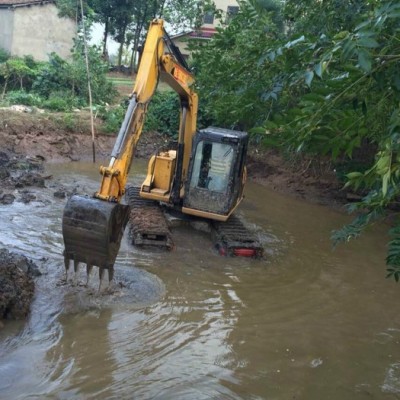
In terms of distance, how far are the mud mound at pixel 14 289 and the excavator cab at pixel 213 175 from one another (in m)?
4.03

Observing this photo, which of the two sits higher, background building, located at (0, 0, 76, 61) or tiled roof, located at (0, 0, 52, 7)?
tiled roof, located at (0, 0, 52, 7)

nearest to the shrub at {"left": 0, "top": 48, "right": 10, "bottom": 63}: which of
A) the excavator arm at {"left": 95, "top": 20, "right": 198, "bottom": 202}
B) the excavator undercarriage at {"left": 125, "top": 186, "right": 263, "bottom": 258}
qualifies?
the excavator undercarriage at {"left": 125, "top": 186, "right": 263, "bottom": 258}

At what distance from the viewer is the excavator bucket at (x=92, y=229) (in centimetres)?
623

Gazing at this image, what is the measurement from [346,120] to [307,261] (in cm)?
764

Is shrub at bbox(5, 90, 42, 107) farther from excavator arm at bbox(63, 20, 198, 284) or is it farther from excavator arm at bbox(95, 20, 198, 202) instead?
excavator arm at bbox(63, 20, 198, 284)

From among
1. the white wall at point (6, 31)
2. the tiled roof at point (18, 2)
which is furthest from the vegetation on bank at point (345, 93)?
the white wall at point (6, 31)

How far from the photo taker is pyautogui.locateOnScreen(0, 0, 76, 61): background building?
2938 cm

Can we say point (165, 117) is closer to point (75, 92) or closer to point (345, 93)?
point (75, 92)

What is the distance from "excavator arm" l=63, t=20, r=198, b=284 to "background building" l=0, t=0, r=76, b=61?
24158mm

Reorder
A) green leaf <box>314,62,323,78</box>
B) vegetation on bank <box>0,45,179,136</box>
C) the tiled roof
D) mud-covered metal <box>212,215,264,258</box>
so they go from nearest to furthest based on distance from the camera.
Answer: green leaf <box>314,62,323,78</box> → mud-covered metal <box>212,215,264,258</box> → vegetation on bank <box>0,45,179,136</box> → the tiled roof

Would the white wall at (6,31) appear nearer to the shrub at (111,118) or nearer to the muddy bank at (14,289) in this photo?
the shrub at (111,118)

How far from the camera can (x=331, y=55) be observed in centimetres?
220

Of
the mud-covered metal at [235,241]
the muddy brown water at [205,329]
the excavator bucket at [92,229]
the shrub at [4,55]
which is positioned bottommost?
the muddy brown water at [205,329]

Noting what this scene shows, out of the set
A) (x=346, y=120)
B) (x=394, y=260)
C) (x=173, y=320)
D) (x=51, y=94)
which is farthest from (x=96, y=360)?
(x=51, y=94)
